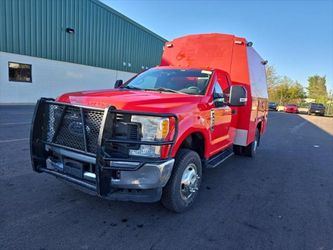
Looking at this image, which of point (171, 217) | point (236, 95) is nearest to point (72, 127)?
point (171, 217)

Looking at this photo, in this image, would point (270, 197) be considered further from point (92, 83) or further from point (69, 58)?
point (92, 83)

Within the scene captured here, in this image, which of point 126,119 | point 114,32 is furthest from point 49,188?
point 114,32

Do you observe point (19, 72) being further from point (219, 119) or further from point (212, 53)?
point (219, 119)

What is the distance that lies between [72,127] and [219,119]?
2.46 metres

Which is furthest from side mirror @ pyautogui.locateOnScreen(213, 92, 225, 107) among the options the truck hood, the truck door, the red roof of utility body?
the red roof of utility body

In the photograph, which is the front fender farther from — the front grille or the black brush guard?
the front grille

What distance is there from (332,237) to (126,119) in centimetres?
291

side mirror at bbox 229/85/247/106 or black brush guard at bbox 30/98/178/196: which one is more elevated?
side mirror at bbox 229/85/247/106

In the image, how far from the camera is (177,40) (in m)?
6.91

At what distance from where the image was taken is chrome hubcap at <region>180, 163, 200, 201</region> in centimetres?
371

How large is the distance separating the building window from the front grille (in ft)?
51.9

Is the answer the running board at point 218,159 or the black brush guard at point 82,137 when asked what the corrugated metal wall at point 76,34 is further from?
the running board at point 218,159

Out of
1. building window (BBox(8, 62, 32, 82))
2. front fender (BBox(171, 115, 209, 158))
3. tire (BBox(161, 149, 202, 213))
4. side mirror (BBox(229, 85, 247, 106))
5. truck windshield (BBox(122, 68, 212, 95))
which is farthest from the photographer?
building window (BBox(8, 62, 32, 82))

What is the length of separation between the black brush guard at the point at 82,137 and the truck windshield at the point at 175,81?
4.55ft
